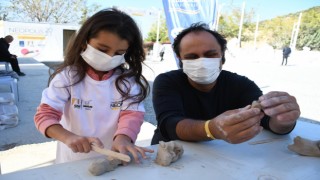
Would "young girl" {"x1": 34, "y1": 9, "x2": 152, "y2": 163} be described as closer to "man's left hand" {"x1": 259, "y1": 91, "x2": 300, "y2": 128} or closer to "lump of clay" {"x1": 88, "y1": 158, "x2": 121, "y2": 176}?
"lump of clay" {"x1": 88, "y1": 158, "x2": 121, "y2": 176}

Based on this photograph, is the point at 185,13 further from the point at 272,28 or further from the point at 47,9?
the point at 272,28

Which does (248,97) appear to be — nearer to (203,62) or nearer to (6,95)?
(203,62)

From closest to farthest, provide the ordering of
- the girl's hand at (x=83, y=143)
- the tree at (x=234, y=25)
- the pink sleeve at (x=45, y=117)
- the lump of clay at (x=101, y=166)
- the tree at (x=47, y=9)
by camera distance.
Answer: the lump of clay at (x=101, y=166) → the girl's hand at (x=83, y=143) → the pink sleeve at (x=45, y=117) → the tree at (x=47, y=9) → the tree at (x=234, y=25)

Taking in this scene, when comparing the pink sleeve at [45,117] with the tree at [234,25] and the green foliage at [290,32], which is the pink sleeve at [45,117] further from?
the tree at [234,25]

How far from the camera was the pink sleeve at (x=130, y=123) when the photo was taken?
1211 mm

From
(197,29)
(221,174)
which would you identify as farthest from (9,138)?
(221,174)

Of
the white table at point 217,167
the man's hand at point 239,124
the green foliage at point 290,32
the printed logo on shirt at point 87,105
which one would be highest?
the green foliage at point 290,32

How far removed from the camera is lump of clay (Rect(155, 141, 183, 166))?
96cm

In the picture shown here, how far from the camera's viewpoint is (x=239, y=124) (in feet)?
3.28

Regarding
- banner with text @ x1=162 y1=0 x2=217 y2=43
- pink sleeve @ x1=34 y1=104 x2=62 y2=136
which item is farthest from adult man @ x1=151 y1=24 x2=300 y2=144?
banner with text @ x1=162 y1=0 x2=217 y2=43

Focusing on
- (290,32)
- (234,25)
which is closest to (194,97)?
(234,25)

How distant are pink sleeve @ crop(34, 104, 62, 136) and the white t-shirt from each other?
11cm

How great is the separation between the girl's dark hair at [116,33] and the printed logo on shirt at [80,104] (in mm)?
92

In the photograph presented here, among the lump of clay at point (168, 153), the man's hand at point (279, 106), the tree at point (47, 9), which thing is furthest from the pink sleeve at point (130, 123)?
the tree at point (47, 9)
